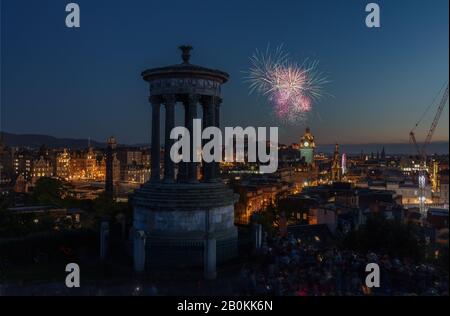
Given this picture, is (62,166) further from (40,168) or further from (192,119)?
(192,119)

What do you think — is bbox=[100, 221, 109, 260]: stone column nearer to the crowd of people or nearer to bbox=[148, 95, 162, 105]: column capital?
bbox=[148, 95, 162, 105]: column capital

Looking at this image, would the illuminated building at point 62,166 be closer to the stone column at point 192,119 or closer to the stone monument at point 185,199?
the stone monument at point 185,199

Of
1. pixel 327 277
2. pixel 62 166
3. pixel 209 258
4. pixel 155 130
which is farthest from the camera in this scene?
pixel 62 166

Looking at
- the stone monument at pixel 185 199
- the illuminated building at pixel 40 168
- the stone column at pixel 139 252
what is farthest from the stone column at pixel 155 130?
the illuminated building at pixel 40 168

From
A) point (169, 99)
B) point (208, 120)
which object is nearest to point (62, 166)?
point (208, 120)
